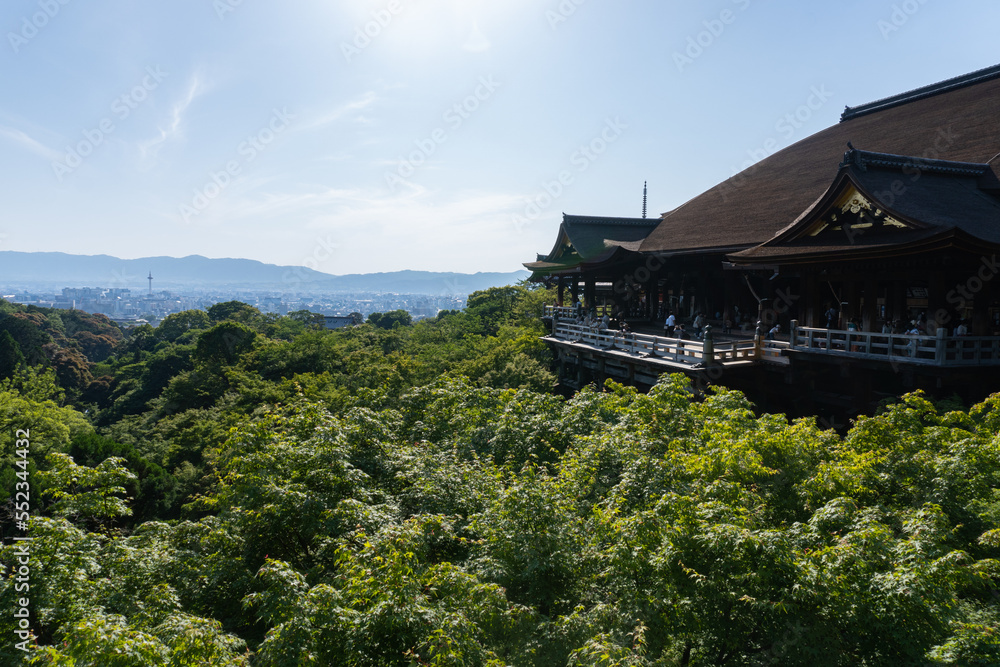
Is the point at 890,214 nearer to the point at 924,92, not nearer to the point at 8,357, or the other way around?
the point at 924,92

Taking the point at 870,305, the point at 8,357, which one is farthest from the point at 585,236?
the point at 8,357

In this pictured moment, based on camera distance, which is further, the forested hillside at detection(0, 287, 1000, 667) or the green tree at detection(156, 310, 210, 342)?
the green tree at detection(156, 310, 210, 342)

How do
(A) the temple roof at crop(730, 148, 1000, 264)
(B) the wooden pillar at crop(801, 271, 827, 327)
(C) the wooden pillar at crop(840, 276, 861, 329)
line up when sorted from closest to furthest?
(A) the temple roof at crop(730, 148, 1000, 264) → (C) the wooden pillar at crop(840, 276, 861, 329) → (B) the wooden pillar at crop(801, 271, 827, 327)

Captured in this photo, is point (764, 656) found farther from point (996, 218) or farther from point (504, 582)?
point (996, 218)

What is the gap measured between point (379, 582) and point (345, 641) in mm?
677

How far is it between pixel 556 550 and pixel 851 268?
1187cm

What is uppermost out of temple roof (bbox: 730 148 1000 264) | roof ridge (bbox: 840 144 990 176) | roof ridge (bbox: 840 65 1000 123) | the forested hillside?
roof ridge (bbox: 840 65 1000 123)

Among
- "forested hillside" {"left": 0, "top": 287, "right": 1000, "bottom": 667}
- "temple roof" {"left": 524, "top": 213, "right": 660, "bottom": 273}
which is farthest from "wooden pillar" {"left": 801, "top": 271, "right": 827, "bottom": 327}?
"temple roof" {"left": 524, "top": 213, "right": 660, "bottom": 273}

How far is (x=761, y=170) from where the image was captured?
27828 mm

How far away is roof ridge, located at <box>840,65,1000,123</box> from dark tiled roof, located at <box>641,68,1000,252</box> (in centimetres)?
6

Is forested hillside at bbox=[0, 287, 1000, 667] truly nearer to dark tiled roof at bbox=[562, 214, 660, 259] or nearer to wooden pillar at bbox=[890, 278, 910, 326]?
wooden pillar at bbox=[890, 278, 910, 326]

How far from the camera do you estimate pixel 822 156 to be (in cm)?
2498

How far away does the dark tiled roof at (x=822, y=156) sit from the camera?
19.9 metres

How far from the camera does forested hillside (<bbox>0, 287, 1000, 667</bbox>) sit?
18.3 ft
